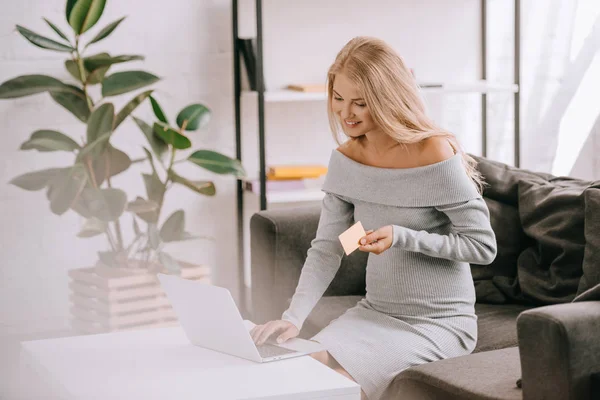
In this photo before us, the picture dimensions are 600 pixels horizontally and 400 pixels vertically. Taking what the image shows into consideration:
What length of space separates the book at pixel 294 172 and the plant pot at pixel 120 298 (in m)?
0.45

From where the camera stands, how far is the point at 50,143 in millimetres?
2775

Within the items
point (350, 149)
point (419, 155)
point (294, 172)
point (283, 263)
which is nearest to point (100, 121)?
point (294, 172)

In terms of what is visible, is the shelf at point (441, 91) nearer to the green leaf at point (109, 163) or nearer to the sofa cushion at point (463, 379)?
the green leaf at point (109, 163)

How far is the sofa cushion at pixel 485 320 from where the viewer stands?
2038mm

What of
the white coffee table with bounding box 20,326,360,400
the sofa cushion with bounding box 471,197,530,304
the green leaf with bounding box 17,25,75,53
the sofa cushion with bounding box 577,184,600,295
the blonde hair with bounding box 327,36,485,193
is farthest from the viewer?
the green leaf with bounding box 17,25,75,53

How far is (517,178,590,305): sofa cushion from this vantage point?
2.15m

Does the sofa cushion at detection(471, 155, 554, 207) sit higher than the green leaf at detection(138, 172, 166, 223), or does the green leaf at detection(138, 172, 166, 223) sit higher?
the sofa cushion at detection(471, 155, 554, 207)

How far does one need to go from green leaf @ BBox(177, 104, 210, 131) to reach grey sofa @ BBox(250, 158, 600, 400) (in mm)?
566

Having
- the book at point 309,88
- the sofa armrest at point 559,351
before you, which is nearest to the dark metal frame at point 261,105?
the book at point 309,88

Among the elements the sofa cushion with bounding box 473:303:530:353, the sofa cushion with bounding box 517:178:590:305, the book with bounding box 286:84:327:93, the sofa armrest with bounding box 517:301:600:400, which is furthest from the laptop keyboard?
the book with bounding box 286:84:327:93

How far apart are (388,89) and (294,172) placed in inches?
51.6

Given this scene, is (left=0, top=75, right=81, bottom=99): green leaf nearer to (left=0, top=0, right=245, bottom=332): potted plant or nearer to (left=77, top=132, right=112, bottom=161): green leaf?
(left=0, top=0, right=245, bottom=332): potted plant

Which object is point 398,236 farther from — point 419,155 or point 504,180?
point 504,180

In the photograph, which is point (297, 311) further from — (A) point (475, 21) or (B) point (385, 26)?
(A) point (475, 21)
